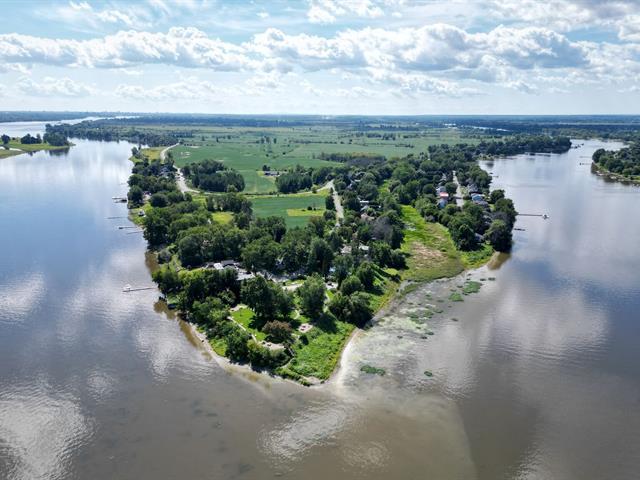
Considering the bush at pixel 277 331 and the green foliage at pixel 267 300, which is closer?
the bush at pixel 277 331

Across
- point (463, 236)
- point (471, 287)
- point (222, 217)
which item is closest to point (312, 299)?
point (471, 287)

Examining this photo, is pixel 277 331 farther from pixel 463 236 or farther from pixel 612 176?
pixel 612 176

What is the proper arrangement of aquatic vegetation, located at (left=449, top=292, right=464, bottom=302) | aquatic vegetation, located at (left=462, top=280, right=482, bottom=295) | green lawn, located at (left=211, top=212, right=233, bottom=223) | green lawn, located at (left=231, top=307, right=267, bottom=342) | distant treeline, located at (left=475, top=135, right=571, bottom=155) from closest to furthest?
green lawn, located at (left=231, top=307, right=267, bottom=342)
aquatic vegetation, located at (left=449, top=292, right=464, bottom=302)
aquatic vegetation, located at (left=462, top=280, right=482, bottom=295)
green lawn, located at (left=211, top=212, right=233, bottom=223)
distant treeline, located at (left=475, top=135, right=571, bottom=155)

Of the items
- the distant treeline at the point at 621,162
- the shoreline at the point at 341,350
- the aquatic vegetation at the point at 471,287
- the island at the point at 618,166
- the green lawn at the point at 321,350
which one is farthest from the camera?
the distant treeline at the point at 621,162

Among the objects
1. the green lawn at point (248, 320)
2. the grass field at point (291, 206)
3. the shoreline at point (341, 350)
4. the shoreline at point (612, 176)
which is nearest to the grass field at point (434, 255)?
the shoreline at point (341, 350)

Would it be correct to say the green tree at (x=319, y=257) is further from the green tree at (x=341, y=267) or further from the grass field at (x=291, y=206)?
the grass field at (x=291, y=206)

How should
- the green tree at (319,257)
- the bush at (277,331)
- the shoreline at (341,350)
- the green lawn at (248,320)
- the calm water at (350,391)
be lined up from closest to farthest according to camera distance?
the calm water at (350,391)
the shoreline at (341,350)
the bush at (277,331)
the green lawn at (248,320)
the green tree at (319,257)

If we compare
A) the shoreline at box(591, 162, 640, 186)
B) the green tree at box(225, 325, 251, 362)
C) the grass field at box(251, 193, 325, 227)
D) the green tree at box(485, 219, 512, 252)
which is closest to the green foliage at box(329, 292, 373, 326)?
the green tree at box(225, 325, 251, 362)

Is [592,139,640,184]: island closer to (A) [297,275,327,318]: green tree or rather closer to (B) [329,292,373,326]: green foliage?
(B) [329,292,373,326]: green foliage
